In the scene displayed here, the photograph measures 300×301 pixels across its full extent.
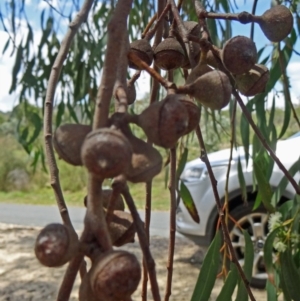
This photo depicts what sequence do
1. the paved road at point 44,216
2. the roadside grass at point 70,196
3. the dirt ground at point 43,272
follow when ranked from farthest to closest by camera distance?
the roadside grass at point 70,196, the paved road at point 44,216, the dirt ground at point 43,272

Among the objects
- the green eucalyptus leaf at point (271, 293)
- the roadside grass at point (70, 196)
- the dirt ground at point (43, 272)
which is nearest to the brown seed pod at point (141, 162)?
the green eucalyptus leaf at point (271, 293)

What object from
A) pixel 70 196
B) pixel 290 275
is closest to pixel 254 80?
pixel 290 275

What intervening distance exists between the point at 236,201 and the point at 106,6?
1.34 meters

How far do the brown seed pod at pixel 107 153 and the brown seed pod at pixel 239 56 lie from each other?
166 mm

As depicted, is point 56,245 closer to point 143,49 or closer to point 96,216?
point 96,216

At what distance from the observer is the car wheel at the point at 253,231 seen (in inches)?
114

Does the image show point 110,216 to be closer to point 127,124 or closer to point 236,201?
point 127,124

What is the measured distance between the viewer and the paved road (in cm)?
530

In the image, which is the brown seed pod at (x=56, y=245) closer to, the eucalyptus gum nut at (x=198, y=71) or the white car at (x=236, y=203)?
the eucalyptus gum nut at (x=198, y=71)

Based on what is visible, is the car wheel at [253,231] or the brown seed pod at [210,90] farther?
the car wheel at [253,231]

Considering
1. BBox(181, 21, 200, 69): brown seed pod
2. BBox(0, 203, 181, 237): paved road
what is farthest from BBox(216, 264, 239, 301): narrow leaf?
BBox(0, 203, 181, 237): paved road

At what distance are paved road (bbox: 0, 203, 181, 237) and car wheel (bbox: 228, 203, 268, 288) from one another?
73.1 inches

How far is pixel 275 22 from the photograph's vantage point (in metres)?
0.47

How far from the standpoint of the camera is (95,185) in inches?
11.6
